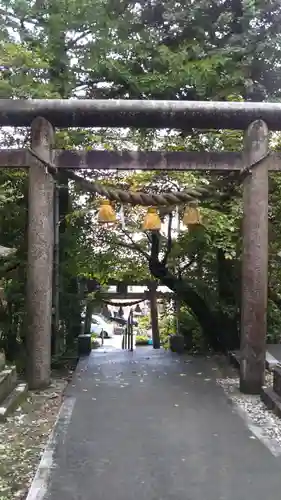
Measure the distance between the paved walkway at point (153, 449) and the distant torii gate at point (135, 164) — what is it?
101 cm

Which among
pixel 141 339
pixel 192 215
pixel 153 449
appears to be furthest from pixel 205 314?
pixel 141 339

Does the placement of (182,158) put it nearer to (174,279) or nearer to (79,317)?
(174,279)

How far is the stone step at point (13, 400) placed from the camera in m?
6.23

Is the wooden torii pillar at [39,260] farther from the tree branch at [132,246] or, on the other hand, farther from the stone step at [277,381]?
the tree branch at [132,246]

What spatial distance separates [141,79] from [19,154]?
4747mm

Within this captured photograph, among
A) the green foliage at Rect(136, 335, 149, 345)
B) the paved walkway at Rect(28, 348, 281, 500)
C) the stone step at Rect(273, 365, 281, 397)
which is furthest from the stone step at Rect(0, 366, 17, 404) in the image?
the green foliage at Rect(136, 335, 149, 345)

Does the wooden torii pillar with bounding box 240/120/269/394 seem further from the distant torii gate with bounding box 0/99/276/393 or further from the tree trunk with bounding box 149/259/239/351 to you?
the tree trunk with bounding box 149/259/239/351

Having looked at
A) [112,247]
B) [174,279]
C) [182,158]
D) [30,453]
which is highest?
[182,158]

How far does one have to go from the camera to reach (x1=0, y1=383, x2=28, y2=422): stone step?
20.4 feet

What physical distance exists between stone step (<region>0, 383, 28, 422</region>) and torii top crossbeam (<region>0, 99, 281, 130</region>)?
3812mm

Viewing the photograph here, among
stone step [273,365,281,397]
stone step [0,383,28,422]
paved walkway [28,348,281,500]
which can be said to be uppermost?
stone step [273,365,281,397]

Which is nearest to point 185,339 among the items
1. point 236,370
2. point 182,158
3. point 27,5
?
point 236,370

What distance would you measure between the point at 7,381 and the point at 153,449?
2363mm

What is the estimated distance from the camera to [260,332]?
306 inches
